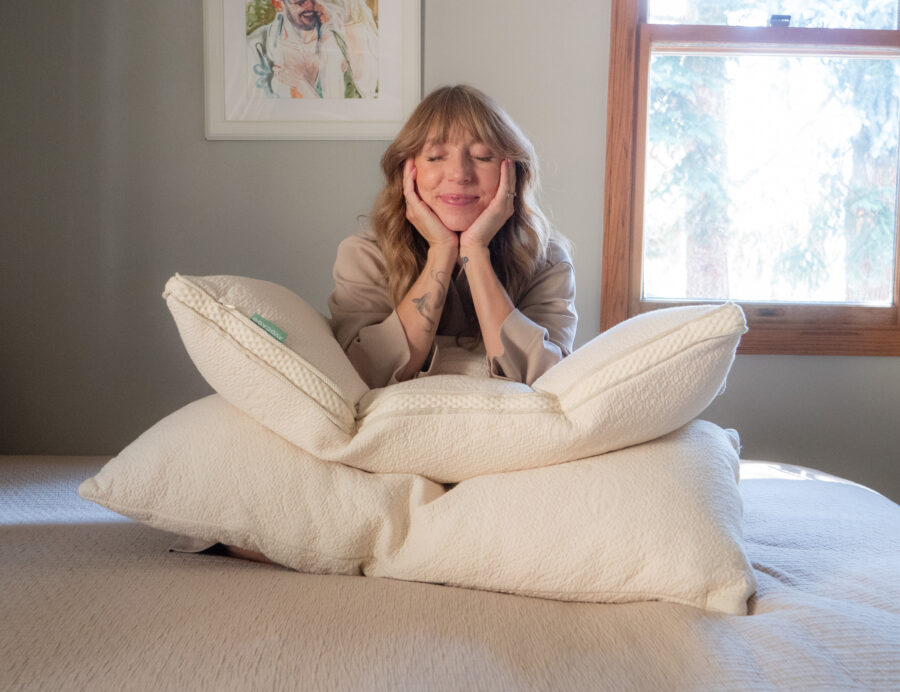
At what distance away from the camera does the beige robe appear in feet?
5.29

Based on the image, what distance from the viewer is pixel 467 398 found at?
1.08 meters

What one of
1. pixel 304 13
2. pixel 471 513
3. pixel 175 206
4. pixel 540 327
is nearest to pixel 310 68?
pixel 304 13

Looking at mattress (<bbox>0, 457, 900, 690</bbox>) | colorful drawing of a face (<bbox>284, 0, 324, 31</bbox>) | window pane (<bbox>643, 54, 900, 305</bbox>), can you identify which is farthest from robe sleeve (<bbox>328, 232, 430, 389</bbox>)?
window pane (<bbox>643, 54, 900, 305</bbox>)

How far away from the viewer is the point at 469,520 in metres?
0.98

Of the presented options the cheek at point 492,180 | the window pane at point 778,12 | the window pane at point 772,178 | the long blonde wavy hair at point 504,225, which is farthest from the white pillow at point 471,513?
the window pane at point 778,12

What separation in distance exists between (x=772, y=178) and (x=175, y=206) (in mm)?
2034

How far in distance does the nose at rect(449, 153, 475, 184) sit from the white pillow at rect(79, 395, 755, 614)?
827 millimetres

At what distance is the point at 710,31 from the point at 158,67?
1.83 metres

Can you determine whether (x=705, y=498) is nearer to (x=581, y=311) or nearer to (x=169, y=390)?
(x=581, y=311)

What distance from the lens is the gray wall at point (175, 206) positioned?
2.61 meters

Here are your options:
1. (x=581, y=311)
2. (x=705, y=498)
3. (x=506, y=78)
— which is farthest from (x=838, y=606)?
(x=506, y=78)

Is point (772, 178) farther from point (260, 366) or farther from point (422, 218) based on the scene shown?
point (260, 366)

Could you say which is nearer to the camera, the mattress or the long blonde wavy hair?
the mattress

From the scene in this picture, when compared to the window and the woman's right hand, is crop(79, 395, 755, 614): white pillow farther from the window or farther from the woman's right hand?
the window
